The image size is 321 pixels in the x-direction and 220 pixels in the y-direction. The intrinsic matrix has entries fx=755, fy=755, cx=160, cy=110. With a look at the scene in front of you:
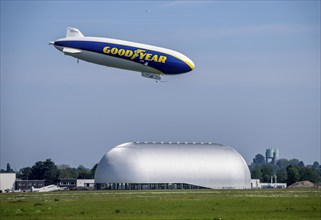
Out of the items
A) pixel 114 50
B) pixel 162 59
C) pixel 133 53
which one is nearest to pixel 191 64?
pixel 162 59

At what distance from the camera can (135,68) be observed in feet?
330

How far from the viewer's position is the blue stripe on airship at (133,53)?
323ft

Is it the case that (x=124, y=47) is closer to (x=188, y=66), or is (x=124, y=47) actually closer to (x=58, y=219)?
(x=188, y=66)

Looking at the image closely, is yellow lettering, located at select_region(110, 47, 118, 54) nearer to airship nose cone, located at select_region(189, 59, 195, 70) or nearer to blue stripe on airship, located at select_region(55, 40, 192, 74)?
blue stripe on airship, located at select_region(55, 40, 192, 74)

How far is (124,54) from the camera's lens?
98.4 meters

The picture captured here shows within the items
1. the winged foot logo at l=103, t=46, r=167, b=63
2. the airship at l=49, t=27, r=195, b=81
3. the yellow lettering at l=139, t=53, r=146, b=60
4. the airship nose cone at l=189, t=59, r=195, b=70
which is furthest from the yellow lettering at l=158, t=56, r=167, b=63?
the airship nose cone at l=189, t=59, r=195, b=70

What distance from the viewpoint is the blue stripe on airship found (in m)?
98.4

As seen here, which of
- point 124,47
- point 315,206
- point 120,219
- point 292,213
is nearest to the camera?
point 120,219

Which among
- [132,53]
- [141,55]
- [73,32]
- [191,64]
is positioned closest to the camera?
[132,53]

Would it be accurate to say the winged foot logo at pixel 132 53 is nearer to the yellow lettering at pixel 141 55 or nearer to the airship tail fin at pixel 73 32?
the yellow lettering at pixel 141 55

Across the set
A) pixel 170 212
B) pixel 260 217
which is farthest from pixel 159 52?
pixel 260 217

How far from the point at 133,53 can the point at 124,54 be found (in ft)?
4.04

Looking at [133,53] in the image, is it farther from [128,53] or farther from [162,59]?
[162,59]

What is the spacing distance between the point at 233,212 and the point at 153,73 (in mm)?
27469
